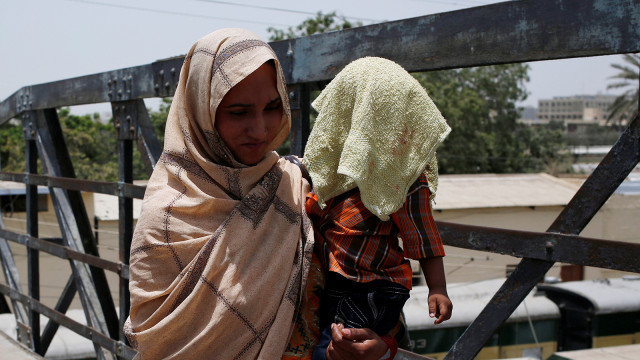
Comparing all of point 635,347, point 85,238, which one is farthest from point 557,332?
point 85,238

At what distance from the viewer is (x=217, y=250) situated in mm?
1365

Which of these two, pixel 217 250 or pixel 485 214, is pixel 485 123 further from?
pixel 217 250

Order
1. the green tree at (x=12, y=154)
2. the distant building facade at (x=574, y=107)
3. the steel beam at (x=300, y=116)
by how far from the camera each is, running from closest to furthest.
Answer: the steel beam at (x=300, y=116)
the green tree at (x=12, y=154)
the distant building facade at (x=574, y=107)

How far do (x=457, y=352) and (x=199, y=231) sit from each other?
79 cm

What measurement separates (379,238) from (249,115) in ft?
1.32

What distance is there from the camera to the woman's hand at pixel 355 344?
4.48ft

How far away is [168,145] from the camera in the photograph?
5.01 ft

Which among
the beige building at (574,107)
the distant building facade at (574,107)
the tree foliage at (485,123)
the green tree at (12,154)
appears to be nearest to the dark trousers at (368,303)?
the green tree at (12,154)

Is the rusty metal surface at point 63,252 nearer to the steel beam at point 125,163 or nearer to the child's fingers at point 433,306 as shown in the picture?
the steel beam at point 125,163

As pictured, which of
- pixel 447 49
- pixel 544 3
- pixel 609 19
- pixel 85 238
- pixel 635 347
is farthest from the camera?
pixel 635 347

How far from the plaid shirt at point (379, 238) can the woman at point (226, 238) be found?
82mm

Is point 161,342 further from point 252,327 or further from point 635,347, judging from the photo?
point 635,347

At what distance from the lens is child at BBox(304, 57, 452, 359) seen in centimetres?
136

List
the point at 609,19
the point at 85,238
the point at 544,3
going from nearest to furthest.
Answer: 1. the point at 609,19
2. the point at 544,3
3. the point at 85,238
